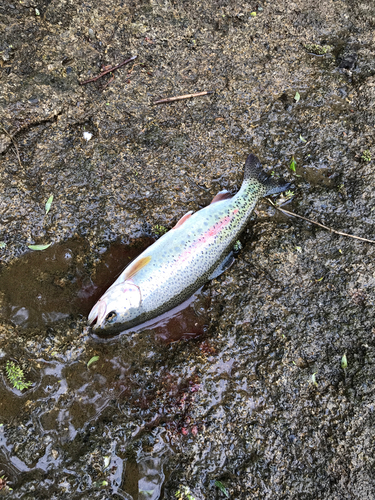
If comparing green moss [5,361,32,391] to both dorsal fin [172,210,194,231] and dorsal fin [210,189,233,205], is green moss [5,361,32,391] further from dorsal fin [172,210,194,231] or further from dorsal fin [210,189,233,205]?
dorsal fin [210,189,233,205]

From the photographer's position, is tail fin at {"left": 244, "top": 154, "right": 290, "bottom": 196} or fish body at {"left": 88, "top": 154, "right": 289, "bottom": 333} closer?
fish body at {"left": 88, "top": 154, "right": 289, "bottom": 333}

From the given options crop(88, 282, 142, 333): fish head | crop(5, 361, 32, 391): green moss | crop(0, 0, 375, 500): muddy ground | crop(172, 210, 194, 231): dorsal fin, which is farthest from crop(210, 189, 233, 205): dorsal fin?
crop(5, 361, 32, 391): green moss

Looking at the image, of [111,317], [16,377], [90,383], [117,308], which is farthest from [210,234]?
[16,377]

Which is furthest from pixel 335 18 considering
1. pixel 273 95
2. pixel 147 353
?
pixel 147 353

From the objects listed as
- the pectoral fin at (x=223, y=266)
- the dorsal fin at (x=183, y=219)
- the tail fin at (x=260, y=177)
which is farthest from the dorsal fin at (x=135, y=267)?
the tail fin at (x=260, y=177)

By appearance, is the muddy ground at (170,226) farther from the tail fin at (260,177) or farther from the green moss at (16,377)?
the tail fin at (260,177)

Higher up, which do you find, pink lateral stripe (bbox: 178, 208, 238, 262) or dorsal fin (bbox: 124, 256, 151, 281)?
dorsal fin (bbox: 124, 256, 151, 281)
